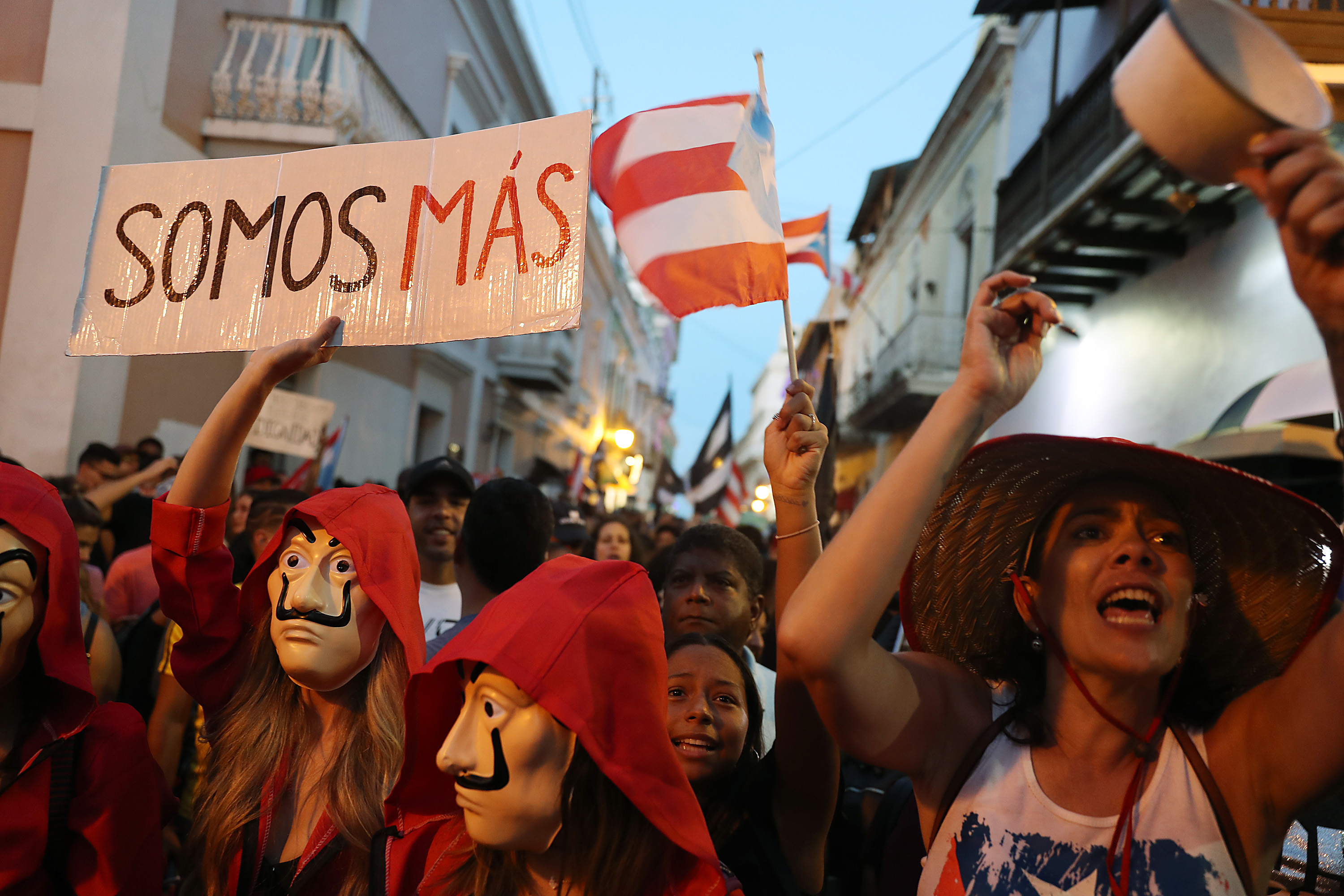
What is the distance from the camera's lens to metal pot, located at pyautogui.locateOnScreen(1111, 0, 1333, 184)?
3.82 feet

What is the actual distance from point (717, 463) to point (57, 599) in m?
9.92

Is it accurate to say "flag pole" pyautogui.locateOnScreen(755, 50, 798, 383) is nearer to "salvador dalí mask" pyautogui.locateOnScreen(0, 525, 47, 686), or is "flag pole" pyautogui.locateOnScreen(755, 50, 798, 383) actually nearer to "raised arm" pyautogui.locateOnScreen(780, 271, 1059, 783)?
"raised arm" pyautogui.locateOnScreen(780, 271, 1059, 783)

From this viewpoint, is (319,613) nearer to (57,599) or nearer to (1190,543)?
(57,599)

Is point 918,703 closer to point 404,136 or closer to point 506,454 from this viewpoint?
point 404,136

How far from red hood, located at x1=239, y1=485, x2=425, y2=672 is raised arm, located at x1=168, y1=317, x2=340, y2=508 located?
0.18 metres

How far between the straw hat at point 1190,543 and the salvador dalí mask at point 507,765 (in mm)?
730

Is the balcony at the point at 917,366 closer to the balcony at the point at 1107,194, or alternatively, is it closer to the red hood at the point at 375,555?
the balcony at the point at 1107,194

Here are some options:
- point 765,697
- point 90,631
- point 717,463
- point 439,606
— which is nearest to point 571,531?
point 439,606

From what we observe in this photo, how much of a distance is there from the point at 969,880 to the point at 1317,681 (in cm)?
64

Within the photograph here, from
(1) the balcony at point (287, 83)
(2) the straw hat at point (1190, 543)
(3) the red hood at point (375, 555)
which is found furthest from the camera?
(1) the balcony at point (287, 83)

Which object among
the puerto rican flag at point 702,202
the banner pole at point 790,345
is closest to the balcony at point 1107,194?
the puerto rican flag at point 702,202

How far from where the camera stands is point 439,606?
392 centimetres

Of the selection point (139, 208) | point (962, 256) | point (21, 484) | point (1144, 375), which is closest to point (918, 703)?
point (21, 484)

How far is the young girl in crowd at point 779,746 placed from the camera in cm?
201
